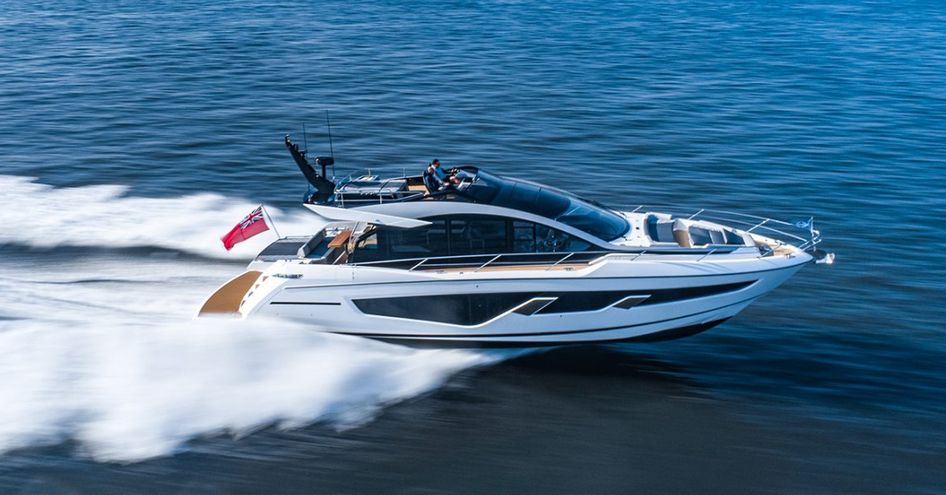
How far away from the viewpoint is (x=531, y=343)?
12055 millimetres

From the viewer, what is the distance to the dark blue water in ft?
33.6

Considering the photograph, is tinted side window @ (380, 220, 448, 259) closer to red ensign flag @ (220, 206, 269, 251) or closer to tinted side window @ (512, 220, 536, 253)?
tinted side window @ (512, 220, 536, 253)

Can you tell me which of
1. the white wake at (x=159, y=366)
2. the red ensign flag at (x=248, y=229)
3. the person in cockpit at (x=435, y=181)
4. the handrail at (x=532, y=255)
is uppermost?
the person in cockpit at (x=435, y=181)

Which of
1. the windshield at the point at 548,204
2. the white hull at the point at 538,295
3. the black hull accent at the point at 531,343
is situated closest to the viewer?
the white hull at the point at 538,295

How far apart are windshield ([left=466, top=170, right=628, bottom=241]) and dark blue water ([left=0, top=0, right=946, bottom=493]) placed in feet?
5.51

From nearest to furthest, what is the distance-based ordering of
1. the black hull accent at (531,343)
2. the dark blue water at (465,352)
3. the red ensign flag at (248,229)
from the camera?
the dark blue water at (465,352), the black hull accent at (531,343), the red ensign flag at (248,229)

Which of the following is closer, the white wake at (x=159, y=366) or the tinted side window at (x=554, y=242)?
the white wake at (x=159, y=366)

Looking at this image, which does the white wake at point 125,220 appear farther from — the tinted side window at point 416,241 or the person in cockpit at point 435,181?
the person in cockpit at point 435,181

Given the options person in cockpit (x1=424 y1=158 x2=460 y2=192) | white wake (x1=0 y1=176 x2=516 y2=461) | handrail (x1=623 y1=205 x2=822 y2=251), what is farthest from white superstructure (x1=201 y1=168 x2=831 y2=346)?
handrail (x1=623 y1=205 x2=822 y2=251)

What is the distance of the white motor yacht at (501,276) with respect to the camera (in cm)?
1162

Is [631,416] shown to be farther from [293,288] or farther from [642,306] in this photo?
[293,288]

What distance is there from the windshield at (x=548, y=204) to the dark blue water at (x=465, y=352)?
5.51 ft

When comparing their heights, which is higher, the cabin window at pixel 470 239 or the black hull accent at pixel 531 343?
the cabin window at pixel 470 239

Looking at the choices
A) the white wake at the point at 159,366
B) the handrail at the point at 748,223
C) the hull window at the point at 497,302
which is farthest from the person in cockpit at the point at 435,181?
the handrail at the point at 748,223
